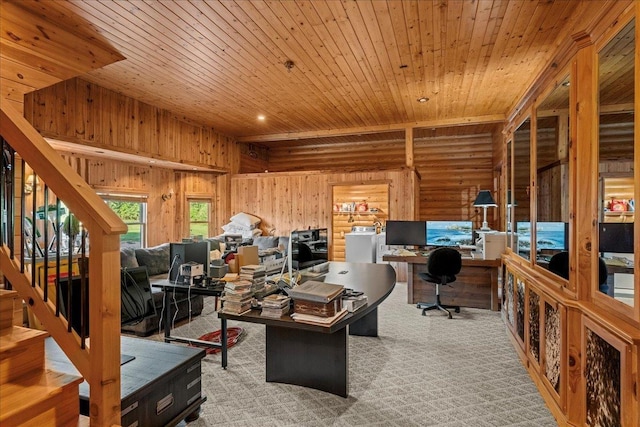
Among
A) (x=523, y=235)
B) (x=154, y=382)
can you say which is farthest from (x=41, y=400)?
(x=523, y=235)

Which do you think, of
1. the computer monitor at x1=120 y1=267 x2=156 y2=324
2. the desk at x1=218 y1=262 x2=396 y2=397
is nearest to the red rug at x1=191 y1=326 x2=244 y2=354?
the computer monitor at x1=120 y1=267 x2=156 y2=324

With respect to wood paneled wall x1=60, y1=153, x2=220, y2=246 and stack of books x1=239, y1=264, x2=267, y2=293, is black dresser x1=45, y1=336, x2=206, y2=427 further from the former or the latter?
wood paneled wall x1=60, y1=153, x2=220, y2=246

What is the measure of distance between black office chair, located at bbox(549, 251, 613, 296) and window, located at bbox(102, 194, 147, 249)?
6759 mm

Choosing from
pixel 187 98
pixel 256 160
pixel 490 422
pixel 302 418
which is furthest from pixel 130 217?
pixel 490 422

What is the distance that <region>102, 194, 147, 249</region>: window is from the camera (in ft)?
21.9

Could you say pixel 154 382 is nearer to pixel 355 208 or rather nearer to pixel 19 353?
pixel 19 353

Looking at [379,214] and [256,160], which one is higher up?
[256,160]

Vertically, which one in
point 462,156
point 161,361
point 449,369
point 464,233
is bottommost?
point 449,369

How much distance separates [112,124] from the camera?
511 centimetres

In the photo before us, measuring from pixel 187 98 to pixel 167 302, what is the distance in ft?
11.2

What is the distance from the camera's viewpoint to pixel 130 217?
6816mm

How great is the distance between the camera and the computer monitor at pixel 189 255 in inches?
132

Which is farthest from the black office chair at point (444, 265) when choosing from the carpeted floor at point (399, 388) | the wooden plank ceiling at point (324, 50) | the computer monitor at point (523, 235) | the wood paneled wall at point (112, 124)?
the wood paneled wall at point (112, 124)

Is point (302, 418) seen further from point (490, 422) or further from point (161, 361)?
point (490, 422)
